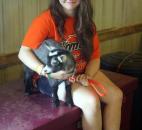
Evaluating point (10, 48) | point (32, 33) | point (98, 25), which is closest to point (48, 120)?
point (32, 33)

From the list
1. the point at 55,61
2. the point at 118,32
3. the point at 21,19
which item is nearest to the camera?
the point at 55,61

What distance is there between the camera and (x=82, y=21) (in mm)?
1398

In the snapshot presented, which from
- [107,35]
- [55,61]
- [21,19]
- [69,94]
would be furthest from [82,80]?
[107,35]

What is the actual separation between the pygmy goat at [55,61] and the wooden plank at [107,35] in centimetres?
29

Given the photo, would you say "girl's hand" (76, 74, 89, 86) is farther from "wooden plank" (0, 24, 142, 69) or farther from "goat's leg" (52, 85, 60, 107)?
"wooden plank" (0, 24, 142, 69)

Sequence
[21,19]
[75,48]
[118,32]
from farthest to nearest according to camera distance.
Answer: [118,32], [21,19], [75,48]

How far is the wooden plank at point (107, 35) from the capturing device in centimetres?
162

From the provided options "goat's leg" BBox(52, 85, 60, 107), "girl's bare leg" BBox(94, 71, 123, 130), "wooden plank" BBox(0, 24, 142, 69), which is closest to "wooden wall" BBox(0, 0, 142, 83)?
"wooden plank" BBox(0, 24, 142, 69)

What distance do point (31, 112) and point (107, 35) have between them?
1117mm

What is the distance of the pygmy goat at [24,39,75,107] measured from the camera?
3.86 feet

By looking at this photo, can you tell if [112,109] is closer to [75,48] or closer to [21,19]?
[75,48]

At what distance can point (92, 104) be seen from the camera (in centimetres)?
123

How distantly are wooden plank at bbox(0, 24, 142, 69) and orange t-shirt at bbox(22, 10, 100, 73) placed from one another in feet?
1.08

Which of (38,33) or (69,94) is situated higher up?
(38,33)
